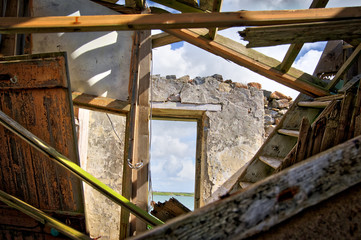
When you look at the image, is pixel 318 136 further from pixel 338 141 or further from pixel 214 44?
pixel 214 44

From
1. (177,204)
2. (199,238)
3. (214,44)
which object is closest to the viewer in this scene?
(199,238)

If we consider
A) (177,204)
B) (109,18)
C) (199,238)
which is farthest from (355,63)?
(199,238)

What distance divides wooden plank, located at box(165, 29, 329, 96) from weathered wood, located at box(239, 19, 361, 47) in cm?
85

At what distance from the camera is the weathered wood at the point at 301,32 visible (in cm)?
151

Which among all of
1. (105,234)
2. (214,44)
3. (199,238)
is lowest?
(105,234)

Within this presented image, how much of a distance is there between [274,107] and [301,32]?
12.5 feet

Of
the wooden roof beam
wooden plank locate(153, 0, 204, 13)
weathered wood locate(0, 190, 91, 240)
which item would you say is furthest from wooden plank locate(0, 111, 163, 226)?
wooden plank locate(153, 0, 204, 13)

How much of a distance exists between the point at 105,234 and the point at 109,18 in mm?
3964

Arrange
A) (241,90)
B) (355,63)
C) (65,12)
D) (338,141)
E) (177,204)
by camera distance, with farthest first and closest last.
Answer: (241,90) < (65,12) < (355,63) < (177,204) < (338,141)

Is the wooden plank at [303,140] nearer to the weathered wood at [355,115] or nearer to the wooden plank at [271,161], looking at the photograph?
the weathered wood at [355,115]

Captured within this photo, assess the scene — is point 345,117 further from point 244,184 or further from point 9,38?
point 9,38

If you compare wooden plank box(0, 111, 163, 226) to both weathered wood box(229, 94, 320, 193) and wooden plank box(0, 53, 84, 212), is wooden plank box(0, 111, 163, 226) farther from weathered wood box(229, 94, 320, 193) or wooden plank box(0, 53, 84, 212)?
weathered wood box(229, 94, 320, 193)

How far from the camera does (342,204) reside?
2.51ft

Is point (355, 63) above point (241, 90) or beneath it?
above
